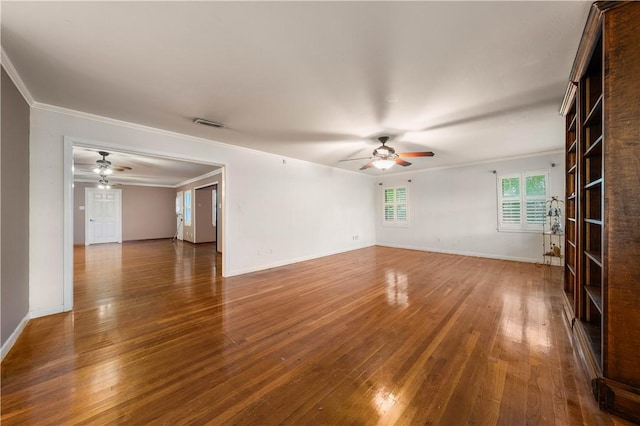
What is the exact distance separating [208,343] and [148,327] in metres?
0.86

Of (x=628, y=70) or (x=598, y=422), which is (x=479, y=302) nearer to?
(x=598, y=422)

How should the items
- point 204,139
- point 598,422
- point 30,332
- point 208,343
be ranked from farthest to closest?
point 204,139
point 30,332
point 208,343
point 598,422

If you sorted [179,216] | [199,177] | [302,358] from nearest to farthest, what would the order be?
[302,358], [199,177], [179,216]

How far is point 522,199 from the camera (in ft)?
18.3

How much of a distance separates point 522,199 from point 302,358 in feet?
20.6

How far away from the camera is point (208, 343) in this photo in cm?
222

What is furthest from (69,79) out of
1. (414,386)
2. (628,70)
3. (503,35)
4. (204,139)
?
(628,70)

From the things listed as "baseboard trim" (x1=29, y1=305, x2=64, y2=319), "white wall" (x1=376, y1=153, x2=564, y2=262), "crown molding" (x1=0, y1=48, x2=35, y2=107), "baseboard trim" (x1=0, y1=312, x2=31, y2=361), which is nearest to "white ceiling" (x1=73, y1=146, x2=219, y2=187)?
"crown molding" (x1=0, y1=48, x2=35, y2=107)

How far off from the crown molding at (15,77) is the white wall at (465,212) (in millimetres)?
7631

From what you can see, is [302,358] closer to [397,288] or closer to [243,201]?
[397,288]

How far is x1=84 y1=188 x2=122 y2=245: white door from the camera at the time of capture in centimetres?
861

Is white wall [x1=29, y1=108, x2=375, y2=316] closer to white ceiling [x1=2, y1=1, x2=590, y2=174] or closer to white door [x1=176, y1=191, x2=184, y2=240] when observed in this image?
white ceiling [x1=2, y1=1, x2=590, y2=174]

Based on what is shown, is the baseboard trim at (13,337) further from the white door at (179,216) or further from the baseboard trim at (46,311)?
the white door at (179,216)

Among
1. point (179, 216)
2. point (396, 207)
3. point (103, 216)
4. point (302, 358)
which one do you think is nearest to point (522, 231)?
point (396, 207)
